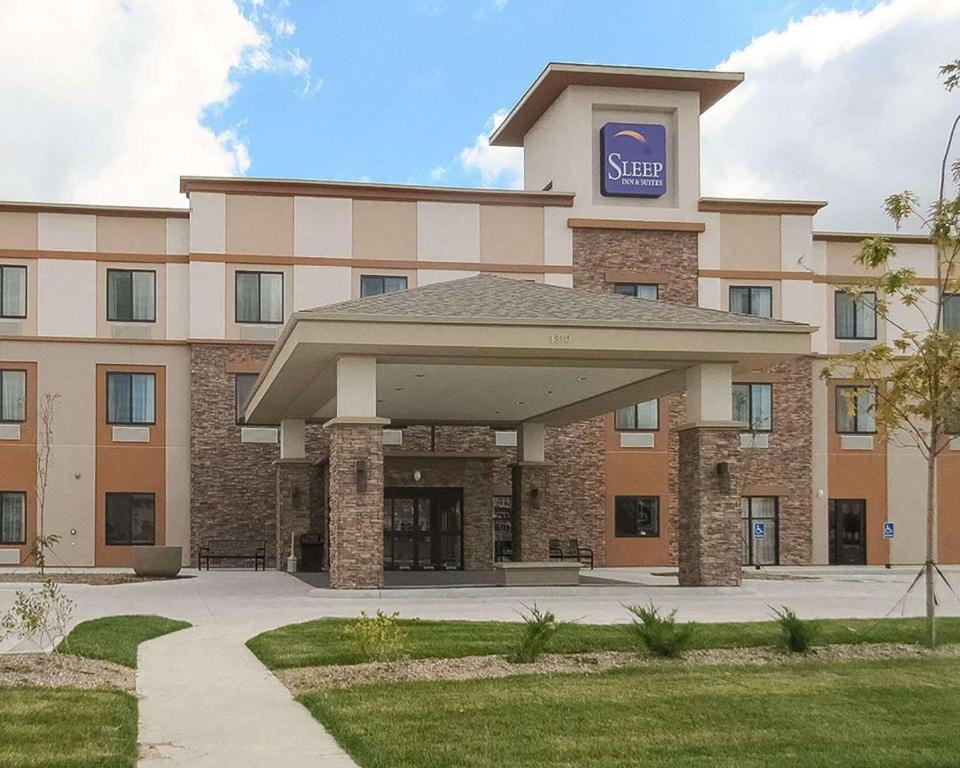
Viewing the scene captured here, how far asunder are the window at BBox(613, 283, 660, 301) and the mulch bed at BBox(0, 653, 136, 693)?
27204 mm

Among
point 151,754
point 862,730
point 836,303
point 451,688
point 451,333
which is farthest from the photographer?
point 836,303

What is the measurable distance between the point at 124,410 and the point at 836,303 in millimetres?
22568

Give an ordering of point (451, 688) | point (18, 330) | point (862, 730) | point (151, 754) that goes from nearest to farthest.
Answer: point (151, 754) → point (862, 730) → point (451, 688) → point (18, 330)

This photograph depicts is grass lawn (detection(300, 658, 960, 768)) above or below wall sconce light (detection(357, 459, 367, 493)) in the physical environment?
below

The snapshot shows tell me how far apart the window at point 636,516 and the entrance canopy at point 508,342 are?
39.9ft

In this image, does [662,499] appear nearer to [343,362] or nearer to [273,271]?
[273,271]

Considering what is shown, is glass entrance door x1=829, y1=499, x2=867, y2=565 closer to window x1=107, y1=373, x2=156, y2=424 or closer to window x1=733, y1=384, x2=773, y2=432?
window x1=733, y1=384, x2=773, y2=432

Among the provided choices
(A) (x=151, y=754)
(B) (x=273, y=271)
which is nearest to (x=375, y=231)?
(B) (x=273, y=271)

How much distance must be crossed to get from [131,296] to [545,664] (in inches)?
1075

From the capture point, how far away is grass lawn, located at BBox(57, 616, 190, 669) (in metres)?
14.7

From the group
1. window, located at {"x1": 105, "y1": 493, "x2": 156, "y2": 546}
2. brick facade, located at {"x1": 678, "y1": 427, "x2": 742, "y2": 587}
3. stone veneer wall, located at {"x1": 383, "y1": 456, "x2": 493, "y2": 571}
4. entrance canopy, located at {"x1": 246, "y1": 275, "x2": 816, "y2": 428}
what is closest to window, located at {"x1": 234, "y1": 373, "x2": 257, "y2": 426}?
window, located at {"x1": 105, "y1": 493, "x2": 156, "y2": 546}

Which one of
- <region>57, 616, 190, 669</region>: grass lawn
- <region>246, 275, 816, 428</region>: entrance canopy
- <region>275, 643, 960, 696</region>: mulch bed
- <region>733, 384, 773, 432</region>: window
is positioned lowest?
<region>57, 616, 190, 669</region>: grass lawn

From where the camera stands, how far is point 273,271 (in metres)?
38.2

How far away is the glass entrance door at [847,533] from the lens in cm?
4106
